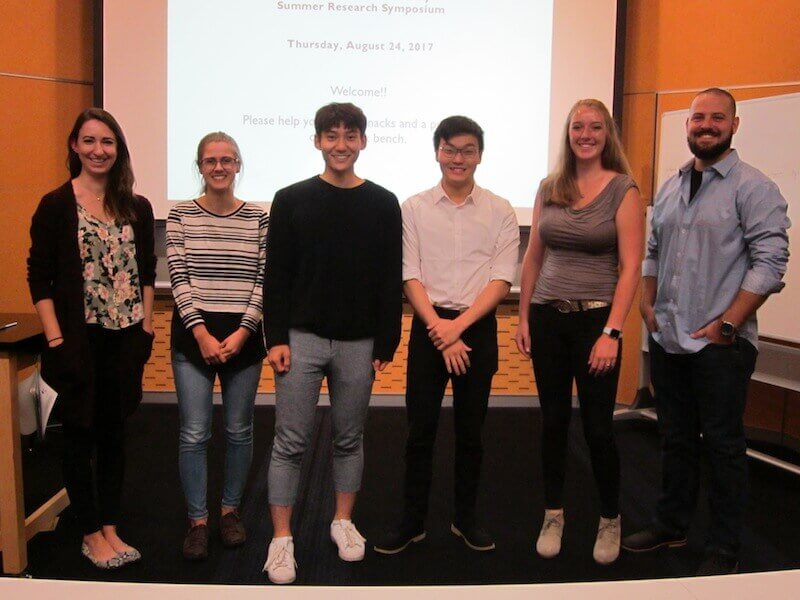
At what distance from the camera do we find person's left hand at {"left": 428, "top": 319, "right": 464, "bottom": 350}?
84.6 inches

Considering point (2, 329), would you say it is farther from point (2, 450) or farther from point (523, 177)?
point (523, 177)

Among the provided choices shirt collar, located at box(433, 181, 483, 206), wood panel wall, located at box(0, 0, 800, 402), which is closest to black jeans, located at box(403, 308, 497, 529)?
shirt collar, located at box(433, 181, 483, 206)

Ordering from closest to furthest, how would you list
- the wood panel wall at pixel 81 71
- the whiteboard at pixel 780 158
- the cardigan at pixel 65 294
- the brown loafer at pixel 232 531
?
1. the cardigan at pixel 65 294
2. the brown loafer at pixel 232 531
3. the whiteboard at pixel 780 158
4. the wood panel wall at pixel 81 71

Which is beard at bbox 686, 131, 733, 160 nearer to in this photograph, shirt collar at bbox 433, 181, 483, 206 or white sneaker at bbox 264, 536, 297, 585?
shirt collar at bbox 433, 181, 483, 206

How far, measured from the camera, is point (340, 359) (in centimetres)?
215

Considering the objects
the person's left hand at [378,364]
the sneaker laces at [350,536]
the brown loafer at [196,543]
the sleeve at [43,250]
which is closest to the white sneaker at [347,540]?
the sneaker laces at [350,536]

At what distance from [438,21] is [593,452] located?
300cm

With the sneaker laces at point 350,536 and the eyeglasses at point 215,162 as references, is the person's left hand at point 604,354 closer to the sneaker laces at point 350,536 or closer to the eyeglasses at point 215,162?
the sneaker laces at point 350,536

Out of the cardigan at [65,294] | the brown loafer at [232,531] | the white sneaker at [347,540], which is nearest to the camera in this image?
the cardigan at [65,294]

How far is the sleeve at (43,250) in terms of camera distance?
2.05 metres

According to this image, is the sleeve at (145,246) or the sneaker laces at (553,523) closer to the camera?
the sleeve at (145,246)

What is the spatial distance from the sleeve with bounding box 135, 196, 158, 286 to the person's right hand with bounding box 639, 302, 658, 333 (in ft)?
5.57

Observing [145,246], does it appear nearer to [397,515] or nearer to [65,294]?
[65,294]

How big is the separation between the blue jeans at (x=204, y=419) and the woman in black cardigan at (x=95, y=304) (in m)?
0.16
